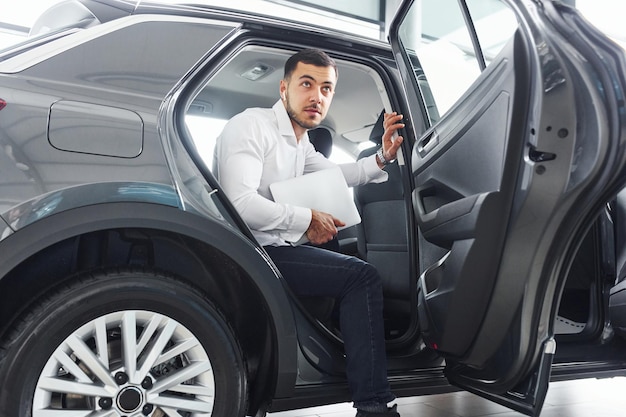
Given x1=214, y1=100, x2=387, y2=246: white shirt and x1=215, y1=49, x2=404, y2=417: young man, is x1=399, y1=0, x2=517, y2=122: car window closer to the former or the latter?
x1=215, y1=49, x2=404, y2=417: young man

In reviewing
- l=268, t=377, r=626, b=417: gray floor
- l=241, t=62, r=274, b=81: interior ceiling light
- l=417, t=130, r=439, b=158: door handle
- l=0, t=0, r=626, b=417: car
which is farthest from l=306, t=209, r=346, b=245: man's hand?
l=241, t=62, r=274, b=81: interior ceiling light

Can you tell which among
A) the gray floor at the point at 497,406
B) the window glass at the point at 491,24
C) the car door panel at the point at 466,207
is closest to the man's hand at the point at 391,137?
the car door panel at the point at 466,207

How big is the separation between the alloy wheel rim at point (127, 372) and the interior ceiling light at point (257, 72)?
1439 millimetres

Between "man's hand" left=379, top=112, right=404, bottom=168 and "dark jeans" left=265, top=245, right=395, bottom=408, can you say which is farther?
"man's hand" left=379, top=112, right=404, bottom=168

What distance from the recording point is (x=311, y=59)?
6.31 ft

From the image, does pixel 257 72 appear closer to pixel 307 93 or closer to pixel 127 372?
pixel 307 93

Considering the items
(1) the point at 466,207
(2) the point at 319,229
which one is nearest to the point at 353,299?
(2) the point at 319,229

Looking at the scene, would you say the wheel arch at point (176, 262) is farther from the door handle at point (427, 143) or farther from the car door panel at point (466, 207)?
the door handle at point (427, 143)

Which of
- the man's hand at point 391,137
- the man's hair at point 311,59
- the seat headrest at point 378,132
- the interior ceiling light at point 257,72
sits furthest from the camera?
the interior ceiling light at point 257,72

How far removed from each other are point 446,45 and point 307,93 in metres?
0.52

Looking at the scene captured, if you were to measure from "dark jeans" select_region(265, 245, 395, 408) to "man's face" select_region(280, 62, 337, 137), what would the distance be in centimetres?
51

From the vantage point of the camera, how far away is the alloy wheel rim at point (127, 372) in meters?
1.28

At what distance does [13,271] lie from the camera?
1.34 meters

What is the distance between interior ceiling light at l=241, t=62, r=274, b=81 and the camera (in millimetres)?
2465
